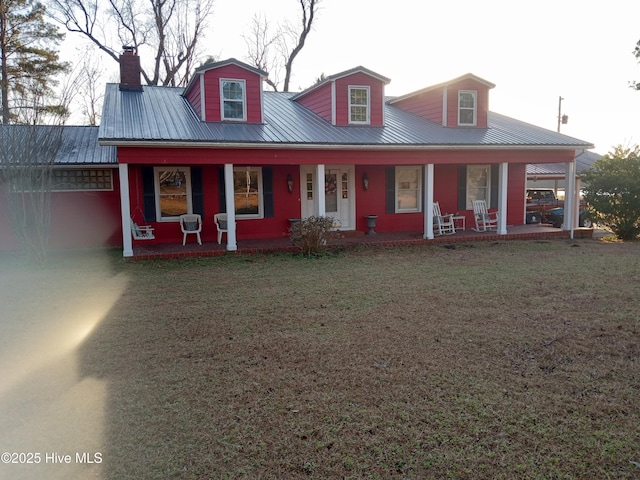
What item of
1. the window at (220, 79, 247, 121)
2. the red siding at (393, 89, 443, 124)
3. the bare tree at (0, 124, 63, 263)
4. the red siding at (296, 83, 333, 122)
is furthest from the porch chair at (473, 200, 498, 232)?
the bare tree at (0, 124, 63, 263)

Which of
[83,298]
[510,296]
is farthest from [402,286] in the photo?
[83,298]

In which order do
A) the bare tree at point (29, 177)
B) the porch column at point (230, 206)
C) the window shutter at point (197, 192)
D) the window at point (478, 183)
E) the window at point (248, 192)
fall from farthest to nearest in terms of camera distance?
the window at point (478, 183) → the window at point (248, 192) → the window shutter at point (197, 192) → the porch column at point (230, 206) → the bare tree at point (29, 177)

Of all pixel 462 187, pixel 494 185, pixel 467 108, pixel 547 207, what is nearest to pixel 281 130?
pixel 467 108

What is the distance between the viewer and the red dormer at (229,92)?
12.1m

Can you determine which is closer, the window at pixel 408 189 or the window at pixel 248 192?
the window at pixel 248 192

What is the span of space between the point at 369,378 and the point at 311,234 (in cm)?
670

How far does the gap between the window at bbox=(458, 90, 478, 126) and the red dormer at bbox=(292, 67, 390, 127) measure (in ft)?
8.57

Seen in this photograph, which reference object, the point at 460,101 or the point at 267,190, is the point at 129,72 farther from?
the point at 460,101

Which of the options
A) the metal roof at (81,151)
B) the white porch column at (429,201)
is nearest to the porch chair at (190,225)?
the metal roof at (81,151)

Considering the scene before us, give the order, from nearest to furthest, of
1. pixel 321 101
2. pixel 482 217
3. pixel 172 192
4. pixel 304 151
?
1. pixel 304 151
2. pixel 172 192
3. pixel 321 101
4. pixel 482 217

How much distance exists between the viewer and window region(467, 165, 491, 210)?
1516cm

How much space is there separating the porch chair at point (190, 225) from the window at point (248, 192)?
116 cm

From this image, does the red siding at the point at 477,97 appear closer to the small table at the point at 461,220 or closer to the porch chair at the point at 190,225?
the small table at the point at 461,220

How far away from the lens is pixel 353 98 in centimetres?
1347
